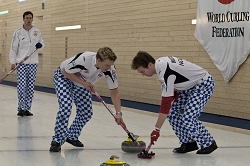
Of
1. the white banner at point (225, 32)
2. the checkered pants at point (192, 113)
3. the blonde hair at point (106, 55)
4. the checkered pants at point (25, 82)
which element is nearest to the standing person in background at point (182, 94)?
the checkered pants at point (192, 113)

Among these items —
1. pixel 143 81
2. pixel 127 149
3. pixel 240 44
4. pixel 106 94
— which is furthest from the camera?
pixel 106 94

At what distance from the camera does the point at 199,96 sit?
574 centimetres

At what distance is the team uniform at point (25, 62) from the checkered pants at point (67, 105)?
3187 millimetres

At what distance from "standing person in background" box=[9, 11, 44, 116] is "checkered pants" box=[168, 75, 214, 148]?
3925mm

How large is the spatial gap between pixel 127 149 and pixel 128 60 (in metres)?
6.60

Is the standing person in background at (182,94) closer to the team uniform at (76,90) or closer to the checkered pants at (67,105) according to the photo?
the team uniform at (76,90)

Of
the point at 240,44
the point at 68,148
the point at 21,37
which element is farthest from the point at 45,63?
the point at 68,148

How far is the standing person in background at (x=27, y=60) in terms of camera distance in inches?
361

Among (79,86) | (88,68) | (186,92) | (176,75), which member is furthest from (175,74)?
(79,86)

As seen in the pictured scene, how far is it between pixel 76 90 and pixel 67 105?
0.27 meters

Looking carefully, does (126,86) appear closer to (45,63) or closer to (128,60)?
(128,60)

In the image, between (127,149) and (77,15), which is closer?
(127,149)

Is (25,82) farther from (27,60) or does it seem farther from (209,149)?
(209,149)

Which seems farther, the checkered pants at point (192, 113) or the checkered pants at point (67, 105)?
the checkered pants at point (67, 105)
